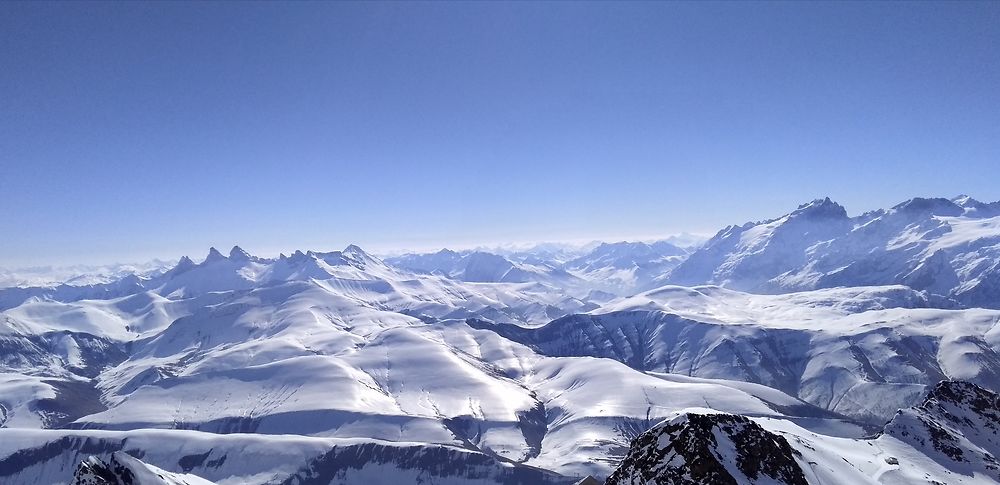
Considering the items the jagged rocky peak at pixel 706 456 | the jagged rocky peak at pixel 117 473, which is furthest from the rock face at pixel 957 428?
the jagged rocky peak at pixel 117 473

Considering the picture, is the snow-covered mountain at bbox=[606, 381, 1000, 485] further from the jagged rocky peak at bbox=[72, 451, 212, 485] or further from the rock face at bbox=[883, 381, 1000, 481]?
the jagged rocky peak at bbox=[72, 451, 212, 485]

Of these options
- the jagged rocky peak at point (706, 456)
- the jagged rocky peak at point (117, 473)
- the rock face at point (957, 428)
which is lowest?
the rock face at point (957, 428)

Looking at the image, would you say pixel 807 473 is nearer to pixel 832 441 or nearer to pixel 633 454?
pixel 633 454

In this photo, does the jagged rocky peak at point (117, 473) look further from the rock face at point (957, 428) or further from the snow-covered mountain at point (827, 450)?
the rock face at point (957, 428)

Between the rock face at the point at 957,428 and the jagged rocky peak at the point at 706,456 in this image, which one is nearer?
the jagged rocky peak at the point at 706,456

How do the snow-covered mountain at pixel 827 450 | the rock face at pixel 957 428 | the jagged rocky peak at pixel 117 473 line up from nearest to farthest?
the snow-covered mountain at pixel 827 450 < the rock face at pixel 957 428 < the jagged rocky peak at pixel 117 473

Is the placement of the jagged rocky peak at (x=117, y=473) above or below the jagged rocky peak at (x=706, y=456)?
below

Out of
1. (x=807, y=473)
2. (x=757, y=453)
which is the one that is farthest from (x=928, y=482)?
(x=757, y=453)
